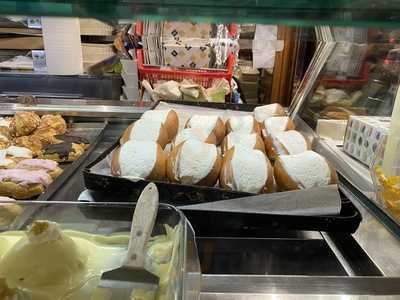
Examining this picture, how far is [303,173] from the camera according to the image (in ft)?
2.26

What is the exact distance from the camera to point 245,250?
609 millimetres

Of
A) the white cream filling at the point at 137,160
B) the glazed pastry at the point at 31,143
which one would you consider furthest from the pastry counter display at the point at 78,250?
the glazed pastry at the point at 31,143

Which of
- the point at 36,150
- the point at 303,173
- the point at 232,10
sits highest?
the point at 232,10

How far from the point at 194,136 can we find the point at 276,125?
26cm

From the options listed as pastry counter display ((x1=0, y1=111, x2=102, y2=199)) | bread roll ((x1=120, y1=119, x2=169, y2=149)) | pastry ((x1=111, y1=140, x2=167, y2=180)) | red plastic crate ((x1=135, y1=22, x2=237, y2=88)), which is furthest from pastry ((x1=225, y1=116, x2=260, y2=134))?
red plastic crate ((x1=135, y1=22, x2=237, y2=88))

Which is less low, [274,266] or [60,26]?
[60,26]

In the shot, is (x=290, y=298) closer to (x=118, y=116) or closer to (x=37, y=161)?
(x=37, y=161)

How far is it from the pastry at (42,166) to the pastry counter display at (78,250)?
366 millimetres

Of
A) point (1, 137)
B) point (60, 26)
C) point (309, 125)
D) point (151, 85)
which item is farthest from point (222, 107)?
point (60, 26)

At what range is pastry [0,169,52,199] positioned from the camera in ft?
2.84

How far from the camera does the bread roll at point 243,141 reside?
84 centimetres

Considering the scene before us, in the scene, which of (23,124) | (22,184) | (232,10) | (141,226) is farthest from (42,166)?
(232,10)

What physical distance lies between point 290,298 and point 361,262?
0.19m

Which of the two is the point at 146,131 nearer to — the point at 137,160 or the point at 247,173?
the point at 137,160
